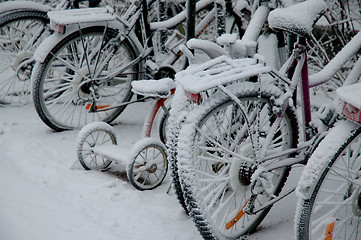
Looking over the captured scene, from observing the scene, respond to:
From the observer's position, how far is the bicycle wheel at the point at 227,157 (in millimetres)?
1962

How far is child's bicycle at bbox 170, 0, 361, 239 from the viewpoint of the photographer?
6.40 feet

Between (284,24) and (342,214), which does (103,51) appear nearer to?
(284,24)

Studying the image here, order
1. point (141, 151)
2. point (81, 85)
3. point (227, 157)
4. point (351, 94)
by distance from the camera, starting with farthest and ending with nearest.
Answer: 1. point (81, 85)
2. point (141, 151)
3. point (227, 157)
4. point (351, 94)

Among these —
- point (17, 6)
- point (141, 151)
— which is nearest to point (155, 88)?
point (141, 151)

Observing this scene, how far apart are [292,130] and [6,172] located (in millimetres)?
1888

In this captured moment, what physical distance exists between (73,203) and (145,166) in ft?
1.82

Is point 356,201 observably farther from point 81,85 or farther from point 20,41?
point 20,41

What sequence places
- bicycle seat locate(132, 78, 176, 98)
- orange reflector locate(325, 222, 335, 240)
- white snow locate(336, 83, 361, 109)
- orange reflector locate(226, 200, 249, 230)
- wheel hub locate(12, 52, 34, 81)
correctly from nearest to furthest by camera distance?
1. white snow locate(336, 83, 361, 109)
2. orange reflector locate(325, 222, 335, 240)
3. orange reflector locate(226, 200, 249, 230)
4. bicycle seat locate(132, 78, 176, 98)
5. wheel hub locate(12, 52, 34, 81)

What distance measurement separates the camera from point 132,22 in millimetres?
3502

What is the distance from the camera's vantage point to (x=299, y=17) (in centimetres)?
198

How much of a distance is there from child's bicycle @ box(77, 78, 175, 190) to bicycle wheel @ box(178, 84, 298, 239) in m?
0.45

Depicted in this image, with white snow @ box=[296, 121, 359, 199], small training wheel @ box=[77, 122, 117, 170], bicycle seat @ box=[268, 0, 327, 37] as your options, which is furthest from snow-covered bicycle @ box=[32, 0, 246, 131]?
white snow @ box=[296, 121, 359, 199]

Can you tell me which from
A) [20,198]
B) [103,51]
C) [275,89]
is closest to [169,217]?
[20,198]

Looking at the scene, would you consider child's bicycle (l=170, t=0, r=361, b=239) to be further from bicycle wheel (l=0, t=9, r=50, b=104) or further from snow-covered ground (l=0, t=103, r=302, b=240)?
bicycle wheel (l=0, t=9, r=50, b=104)
